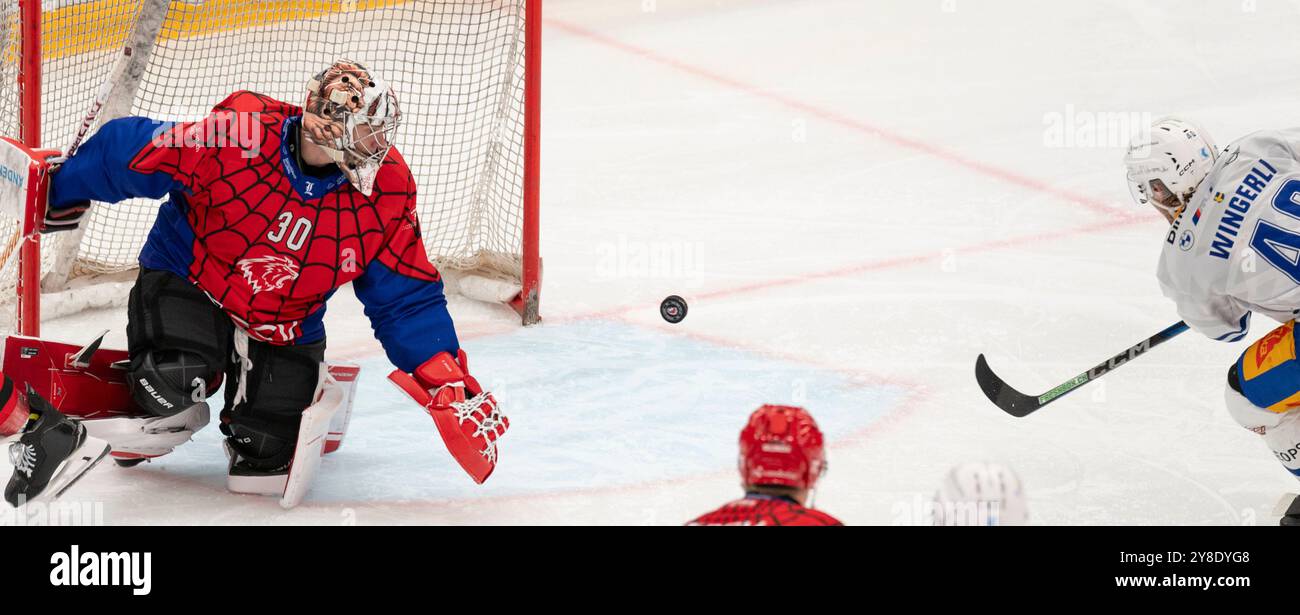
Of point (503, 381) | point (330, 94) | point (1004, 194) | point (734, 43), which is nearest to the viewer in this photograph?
point (330, 94)

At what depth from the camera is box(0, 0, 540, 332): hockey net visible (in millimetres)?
4180

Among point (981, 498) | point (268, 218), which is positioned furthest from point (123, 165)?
point (981, 498)

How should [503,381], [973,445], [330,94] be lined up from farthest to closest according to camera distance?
[503,381]
[973,445]
[330,94]

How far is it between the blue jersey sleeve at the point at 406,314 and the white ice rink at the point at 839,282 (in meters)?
0.35

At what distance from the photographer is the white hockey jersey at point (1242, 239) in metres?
2.72

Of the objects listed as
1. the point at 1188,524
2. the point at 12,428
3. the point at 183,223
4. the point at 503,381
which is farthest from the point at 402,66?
the point at 1188,524

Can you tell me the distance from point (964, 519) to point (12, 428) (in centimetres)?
191

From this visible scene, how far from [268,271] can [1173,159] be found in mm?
1764

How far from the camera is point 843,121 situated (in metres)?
6.30

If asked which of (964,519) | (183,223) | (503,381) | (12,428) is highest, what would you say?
(964,519)

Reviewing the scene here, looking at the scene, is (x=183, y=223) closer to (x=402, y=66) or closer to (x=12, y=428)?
(x=12, y=428)

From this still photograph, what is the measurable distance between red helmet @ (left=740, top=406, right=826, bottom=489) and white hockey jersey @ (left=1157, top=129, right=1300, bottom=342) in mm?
1283

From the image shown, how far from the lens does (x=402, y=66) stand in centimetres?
561

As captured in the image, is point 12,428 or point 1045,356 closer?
point 12,428
